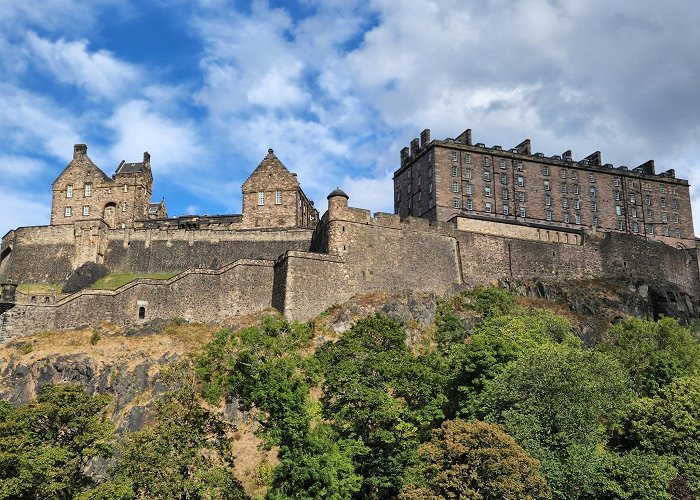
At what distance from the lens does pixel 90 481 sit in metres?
36.9

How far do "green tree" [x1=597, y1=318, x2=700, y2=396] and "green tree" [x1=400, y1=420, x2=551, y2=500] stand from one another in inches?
625

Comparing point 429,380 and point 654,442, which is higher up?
point 429,380

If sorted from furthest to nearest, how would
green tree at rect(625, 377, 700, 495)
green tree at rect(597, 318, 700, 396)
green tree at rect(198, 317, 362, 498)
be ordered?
green tree at rect(597, 318, 700, 396) → green tree at rect(625, 377, 700, 495) → green tree at rect(198, 317, 362, 498)

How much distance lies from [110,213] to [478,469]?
5718cm

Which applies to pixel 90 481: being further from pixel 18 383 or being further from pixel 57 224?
pixel 57 224

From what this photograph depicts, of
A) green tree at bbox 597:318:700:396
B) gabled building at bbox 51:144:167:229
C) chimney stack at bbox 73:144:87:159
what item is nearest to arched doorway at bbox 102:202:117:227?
gabled building at bbox 51:144:167:229

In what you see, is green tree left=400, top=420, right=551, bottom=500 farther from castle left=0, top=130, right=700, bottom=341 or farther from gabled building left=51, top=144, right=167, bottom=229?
gabled building left=51, top=144, right=167, bottom=229

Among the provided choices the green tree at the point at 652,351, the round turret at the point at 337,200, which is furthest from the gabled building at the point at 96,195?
the green tree at the point at 652,351

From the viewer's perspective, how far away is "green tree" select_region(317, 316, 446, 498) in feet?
118

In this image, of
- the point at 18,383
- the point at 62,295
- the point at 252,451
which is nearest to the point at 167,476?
the point at 252,451

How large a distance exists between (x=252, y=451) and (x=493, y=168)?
45.6 meters

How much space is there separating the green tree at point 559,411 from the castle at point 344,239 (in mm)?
21232

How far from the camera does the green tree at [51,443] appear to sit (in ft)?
111

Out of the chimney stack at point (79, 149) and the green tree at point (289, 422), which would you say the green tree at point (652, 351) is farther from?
the chimney stack at point (79, 149)
